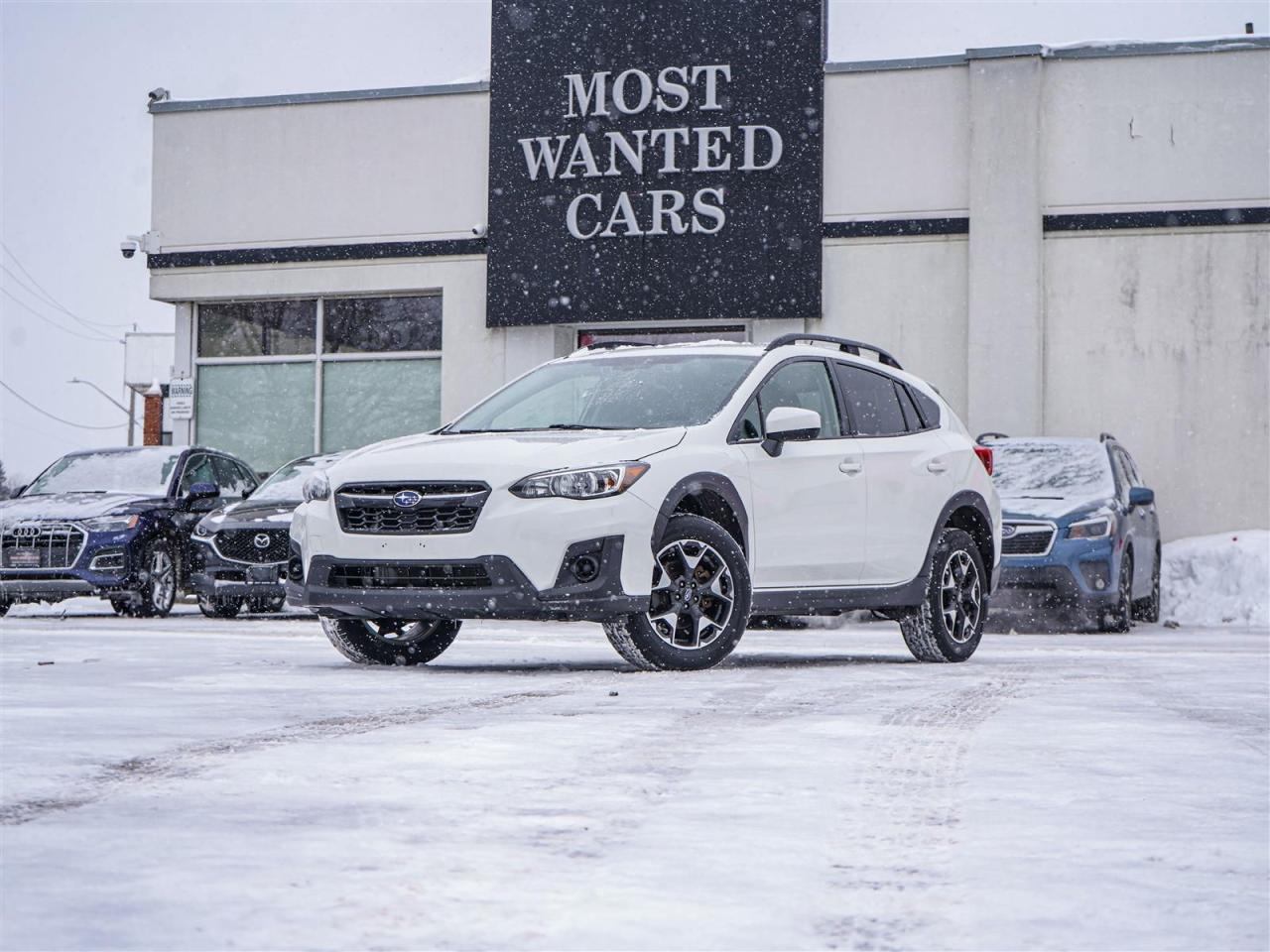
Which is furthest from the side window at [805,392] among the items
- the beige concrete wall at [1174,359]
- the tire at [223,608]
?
the beige concrete wall at [1174,359]

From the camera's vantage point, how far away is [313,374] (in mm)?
24078

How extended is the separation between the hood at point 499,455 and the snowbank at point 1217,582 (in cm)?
1017

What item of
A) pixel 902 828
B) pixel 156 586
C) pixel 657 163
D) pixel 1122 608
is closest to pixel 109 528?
pixel 156 586

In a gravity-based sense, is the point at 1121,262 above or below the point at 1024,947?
above

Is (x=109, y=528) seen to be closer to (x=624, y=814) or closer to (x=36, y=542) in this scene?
(x=36, y=542)

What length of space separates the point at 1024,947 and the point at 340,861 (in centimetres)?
134

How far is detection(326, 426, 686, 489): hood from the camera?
858 centimetres

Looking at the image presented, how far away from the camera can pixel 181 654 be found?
10.1 m

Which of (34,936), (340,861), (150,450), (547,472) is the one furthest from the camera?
(150,450)

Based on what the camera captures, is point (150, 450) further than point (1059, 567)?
Yes

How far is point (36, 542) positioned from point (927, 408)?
8.58 meters

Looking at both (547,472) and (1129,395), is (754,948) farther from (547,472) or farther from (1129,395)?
(1129,395)

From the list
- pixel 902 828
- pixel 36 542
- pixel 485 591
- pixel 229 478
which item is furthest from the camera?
pixel 229 478

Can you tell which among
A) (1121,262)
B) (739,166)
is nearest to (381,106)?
(739,166)
